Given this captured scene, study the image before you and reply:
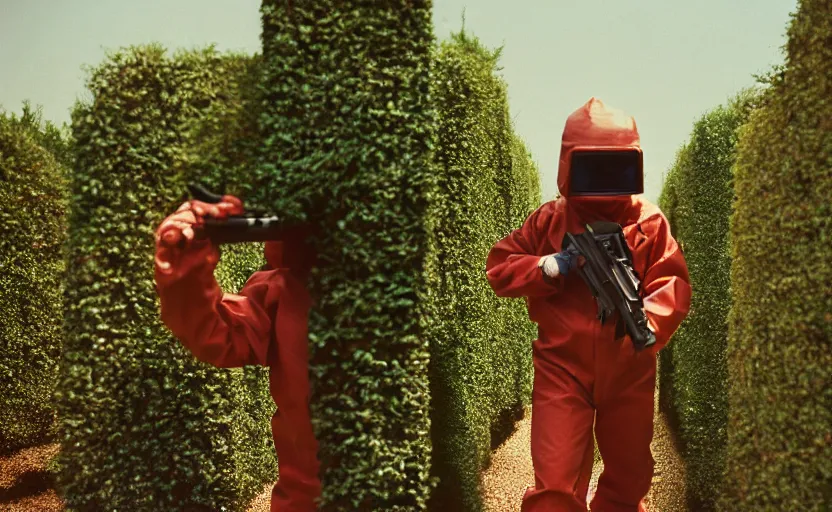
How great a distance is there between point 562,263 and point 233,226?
1801 mm

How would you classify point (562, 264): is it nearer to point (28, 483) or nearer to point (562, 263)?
point (562, 263)

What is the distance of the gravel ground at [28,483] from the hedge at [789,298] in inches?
229

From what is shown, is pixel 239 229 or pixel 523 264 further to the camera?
pixel 523 264

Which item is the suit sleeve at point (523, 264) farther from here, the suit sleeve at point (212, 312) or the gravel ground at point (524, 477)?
the gravel ground at point (524, 477)

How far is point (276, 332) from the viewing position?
10.1ft

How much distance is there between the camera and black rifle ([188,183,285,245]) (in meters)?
2.64

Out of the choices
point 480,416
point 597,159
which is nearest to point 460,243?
point 480,416

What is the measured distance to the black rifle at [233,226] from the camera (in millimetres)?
2641

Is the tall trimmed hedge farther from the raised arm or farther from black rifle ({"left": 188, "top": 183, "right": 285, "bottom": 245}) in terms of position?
black rifle ({"left": 188, "top": 183, "right": 285, "bottom": 245})

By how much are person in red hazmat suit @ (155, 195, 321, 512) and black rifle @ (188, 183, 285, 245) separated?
65 mm

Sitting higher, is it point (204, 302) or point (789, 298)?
point (204, 302)

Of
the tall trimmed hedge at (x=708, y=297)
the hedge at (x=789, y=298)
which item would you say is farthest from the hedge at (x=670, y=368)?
the hedge at (x=789, y=298)

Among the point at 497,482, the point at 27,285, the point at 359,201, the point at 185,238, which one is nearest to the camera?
the point at 185,238

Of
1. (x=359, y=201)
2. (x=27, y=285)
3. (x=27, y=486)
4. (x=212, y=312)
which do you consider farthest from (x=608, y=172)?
(x=27, y=486)
